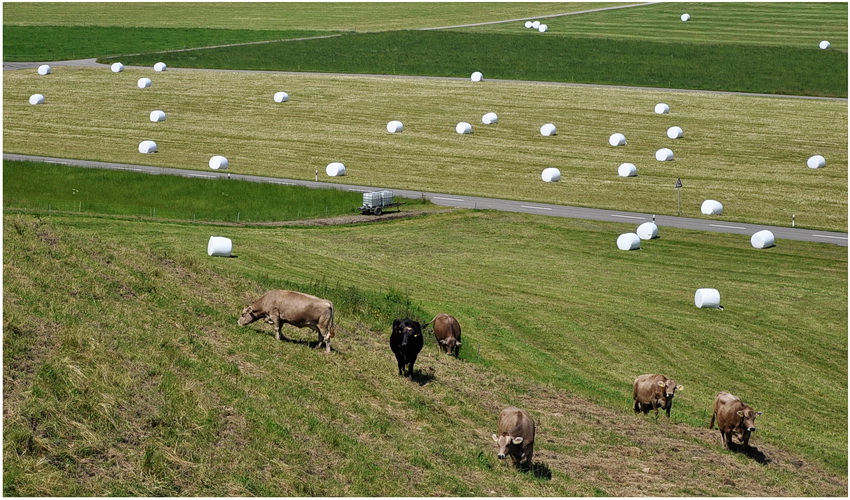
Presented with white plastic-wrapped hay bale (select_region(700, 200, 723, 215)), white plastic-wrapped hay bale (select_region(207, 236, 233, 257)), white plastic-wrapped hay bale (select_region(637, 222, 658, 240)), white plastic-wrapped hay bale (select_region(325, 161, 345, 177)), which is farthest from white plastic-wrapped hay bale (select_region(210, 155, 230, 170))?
white plastic-wrapped hay bale (select_region(700, 200, 723, 215))

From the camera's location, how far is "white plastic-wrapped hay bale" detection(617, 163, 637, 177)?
93750mm

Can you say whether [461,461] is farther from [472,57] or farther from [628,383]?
[472,57]

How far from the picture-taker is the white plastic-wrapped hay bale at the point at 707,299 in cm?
5456

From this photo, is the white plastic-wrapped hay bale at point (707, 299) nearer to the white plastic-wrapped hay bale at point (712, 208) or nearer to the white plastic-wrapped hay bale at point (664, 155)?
the white plastic-wrapped hay bale at point (712, 208)

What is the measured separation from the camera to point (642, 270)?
210ft

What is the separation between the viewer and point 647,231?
237 ft

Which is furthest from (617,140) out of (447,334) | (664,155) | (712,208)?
(447,334)

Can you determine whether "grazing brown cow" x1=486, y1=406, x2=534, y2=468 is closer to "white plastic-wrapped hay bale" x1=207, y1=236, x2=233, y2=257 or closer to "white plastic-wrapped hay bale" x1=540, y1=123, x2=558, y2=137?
"white plastic-wrapped hay bale" x1=207, y1=236, x2=233, y2=257

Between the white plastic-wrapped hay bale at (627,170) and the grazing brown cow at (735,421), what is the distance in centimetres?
6357

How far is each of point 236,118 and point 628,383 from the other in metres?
86.3

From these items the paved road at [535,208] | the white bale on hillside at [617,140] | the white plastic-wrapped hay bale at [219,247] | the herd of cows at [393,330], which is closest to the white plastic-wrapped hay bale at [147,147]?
the paved road at [535,208]

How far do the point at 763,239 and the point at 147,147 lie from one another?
5913 centimetres

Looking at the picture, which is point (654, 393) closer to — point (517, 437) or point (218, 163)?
point (517, 437)

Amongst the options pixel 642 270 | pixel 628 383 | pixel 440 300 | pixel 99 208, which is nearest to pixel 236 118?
pixel 99 208
